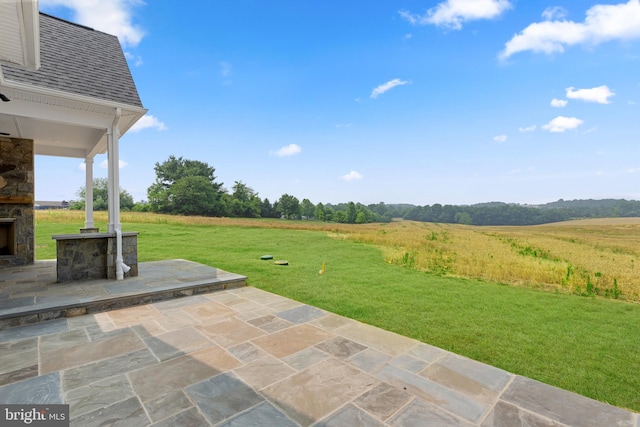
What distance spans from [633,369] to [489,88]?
56.6 feet

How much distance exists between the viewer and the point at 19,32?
275 centimetres

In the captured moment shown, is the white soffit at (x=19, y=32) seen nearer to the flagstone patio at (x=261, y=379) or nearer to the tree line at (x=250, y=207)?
the flagstone patio at (x=261, y=379)

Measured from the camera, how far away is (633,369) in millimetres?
2574

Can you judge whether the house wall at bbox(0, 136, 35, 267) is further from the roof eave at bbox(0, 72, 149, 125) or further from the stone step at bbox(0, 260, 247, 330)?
the roof eave at bbox(0, 72, 149, 125)

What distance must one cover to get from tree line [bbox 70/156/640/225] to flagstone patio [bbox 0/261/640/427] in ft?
123

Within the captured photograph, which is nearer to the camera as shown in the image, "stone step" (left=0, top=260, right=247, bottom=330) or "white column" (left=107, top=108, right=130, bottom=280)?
"stone step" (left=0, top=260, right=247, bottom=330)

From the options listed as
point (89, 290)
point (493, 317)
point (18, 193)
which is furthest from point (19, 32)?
point (493, 317)

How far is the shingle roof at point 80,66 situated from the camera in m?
4.43

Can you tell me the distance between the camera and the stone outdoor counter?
480cm

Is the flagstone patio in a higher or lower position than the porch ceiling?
lower

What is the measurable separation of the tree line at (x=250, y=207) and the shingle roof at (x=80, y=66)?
1324 inches

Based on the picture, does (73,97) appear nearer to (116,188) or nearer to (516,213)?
(116,188)

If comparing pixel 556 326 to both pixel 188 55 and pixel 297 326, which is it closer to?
pixel 297 326

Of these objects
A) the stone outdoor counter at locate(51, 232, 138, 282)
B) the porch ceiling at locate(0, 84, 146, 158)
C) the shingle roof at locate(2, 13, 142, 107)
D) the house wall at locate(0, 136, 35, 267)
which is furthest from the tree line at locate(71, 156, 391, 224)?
the stone outdoor counter at locate(51, 232, 138, 282)
